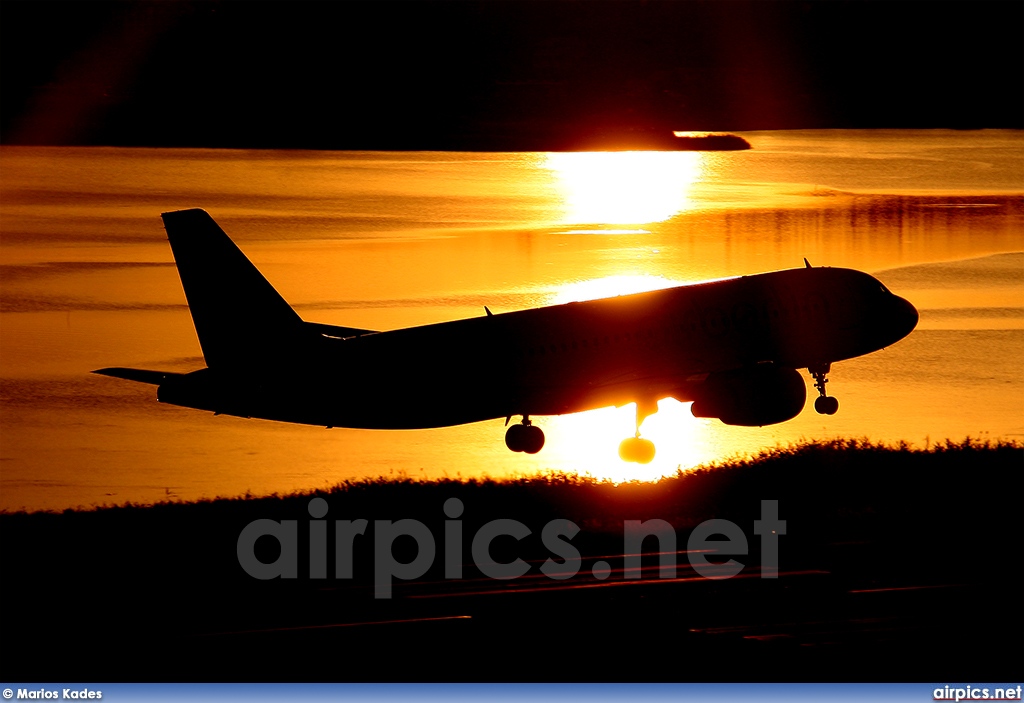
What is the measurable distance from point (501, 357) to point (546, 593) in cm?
1555

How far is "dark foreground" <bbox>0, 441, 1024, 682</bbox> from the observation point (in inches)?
1129

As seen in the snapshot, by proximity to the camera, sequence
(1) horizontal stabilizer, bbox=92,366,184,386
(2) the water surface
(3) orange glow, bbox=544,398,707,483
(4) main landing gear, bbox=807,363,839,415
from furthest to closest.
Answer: (2) the water surface → (3) orange glow, bbox=544,398,707,483 → (4) main landing gear, bbox=807,363,839,415 → (1) horizontal stabilizer, bbox=92,366,184,386

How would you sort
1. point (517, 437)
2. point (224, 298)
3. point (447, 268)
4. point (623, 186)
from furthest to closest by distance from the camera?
point (623, 186), point (447, 268), point (517, 437), point (224, 298)

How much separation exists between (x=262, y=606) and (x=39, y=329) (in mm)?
62318

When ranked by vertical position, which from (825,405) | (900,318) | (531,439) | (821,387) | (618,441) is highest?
(900,318)

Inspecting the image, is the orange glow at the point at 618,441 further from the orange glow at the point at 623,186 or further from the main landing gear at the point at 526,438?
the orange glow at the point at 623,186

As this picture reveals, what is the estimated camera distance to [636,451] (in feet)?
174

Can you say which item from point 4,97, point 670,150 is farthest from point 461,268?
point 4,97

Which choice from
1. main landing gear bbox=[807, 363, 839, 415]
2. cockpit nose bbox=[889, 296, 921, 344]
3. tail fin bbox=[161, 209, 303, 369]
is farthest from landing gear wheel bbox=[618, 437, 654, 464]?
tail fin bbox=[161, 209, 303, 369]

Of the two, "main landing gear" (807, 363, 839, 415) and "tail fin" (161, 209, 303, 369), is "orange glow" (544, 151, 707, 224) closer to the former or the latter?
"main landing gear" (807, 363, 839, 415)

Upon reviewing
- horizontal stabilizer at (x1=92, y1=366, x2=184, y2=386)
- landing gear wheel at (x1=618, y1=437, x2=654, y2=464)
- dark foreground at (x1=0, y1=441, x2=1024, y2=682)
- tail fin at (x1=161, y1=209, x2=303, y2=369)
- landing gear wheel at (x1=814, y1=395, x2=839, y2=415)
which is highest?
tail fin at (x1=161, y1=209, x2=303, y2=369)

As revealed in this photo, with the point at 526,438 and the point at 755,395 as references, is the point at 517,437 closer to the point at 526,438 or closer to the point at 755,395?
the point at 526,438

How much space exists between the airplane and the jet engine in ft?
0.15

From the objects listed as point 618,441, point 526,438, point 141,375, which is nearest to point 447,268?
point 618,441
